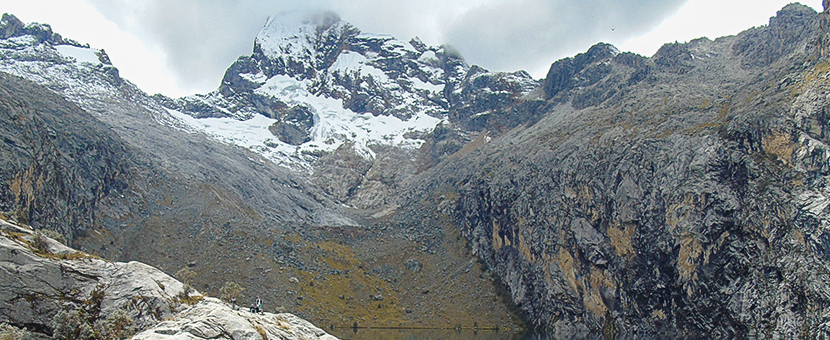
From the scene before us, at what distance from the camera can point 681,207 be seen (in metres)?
93.6

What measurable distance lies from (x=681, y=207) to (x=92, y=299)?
9202cm

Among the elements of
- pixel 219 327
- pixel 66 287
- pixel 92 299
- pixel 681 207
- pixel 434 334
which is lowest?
pixel 434 334

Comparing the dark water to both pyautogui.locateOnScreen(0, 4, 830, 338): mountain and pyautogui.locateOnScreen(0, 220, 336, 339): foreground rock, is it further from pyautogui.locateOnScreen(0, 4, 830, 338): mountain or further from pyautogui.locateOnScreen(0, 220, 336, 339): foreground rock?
pyautogui.locateOnScreen(0, 220, 336, 339): foreground rock

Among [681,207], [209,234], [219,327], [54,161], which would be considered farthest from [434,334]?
[219,327]

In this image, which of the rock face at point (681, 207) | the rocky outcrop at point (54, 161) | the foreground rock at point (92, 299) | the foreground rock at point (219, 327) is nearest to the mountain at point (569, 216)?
the rock face at point (681, 207)

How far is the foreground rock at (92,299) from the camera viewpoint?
2584 cm

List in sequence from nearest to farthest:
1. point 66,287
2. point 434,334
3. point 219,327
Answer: point 219,327 → point 66,287 → point 434,334

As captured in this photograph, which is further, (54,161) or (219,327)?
(54,161)

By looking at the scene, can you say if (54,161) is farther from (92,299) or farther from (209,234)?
(92,299)

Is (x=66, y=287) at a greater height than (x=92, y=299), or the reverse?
(x=66, y=287)

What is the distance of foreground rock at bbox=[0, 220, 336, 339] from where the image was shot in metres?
25.8

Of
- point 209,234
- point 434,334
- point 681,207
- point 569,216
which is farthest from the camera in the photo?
point 209,234

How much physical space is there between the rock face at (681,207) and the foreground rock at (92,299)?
2963 inches

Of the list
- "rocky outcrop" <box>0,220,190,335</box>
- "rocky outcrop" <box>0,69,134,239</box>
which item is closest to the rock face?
"rocky outcrop" <box>0,220,190,335</box>
